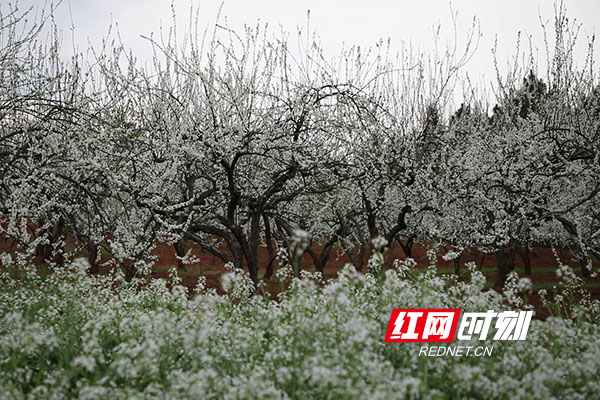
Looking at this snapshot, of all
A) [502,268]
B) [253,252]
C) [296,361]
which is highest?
[502,268]

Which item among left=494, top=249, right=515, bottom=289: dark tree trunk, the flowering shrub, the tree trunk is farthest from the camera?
left=494, top=249, right=515, bottom=289: dark tree trunk

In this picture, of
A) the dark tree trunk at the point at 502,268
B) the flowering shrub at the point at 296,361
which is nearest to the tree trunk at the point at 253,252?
the flowering shrub at the point at 296,361

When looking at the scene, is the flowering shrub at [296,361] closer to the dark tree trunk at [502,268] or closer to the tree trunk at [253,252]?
the tree trunk at [253,252]

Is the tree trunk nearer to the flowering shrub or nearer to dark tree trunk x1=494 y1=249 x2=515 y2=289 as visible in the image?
the flowering shrub

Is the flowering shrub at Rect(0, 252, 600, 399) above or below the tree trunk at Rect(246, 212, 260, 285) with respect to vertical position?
below

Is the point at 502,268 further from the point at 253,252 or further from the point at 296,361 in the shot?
the point at 296,361

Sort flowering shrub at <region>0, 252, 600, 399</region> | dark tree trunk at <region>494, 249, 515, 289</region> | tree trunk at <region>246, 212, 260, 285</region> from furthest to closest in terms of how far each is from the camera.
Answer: dark tree trunk at <region>494, 249, 515, 289</region> < tree trunk at <region>246, 212, 260, 285</region> < flowering shrub at <region>0, 252, 600, 399</region>

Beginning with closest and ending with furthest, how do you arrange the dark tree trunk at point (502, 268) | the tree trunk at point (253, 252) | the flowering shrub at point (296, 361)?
the flowering shrub at point (296, 361) < the tree trunk at point (253, 252) < the dark tree trunk at point (502, 268)

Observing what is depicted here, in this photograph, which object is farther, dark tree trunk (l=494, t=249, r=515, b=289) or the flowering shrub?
dark tree trunk (l=494, t=249, r=515, b=289)

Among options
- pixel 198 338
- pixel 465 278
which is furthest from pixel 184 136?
pixel 465 278

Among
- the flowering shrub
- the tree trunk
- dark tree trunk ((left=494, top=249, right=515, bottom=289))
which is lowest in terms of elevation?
the flowering shrub

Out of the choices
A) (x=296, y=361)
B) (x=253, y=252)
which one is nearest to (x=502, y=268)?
(x=253, y=252)

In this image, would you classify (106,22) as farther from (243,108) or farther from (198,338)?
(198,338)

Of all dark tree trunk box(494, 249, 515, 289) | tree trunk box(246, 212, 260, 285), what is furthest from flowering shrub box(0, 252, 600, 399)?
dark tree trunk box(494, 249, 515, 289)
